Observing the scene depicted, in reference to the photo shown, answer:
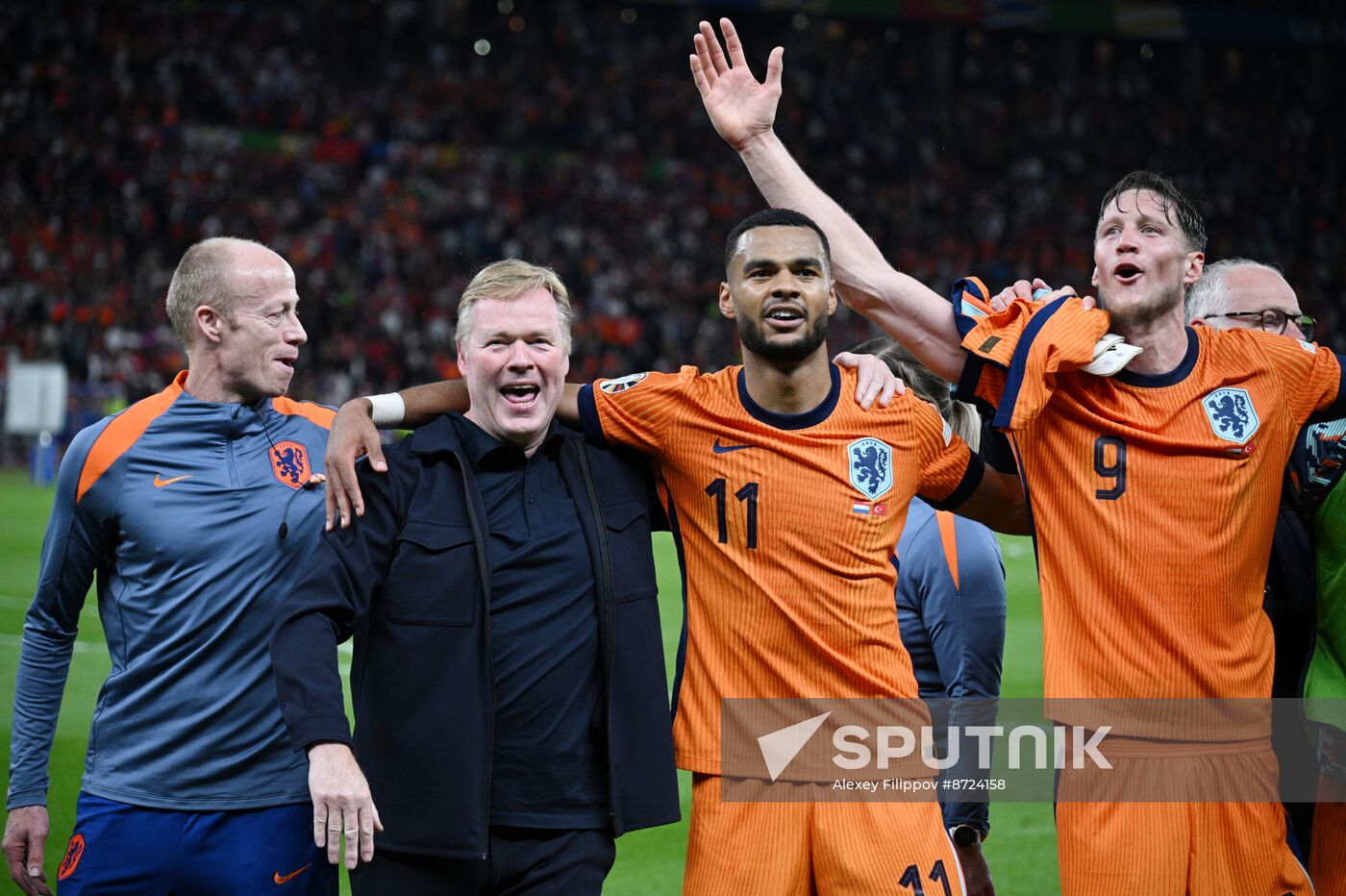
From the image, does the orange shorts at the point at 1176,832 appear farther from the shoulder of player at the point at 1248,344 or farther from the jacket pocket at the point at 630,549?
the jacket pocket at the point at 630,549

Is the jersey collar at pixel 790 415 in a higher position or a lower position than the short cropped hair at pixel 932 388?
lower

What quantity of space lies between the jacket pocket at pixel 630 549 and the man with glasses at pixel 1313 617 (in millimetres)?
1749

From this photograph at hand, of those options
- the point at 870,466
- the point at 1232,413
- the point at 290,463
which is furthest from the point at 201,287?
the point at 1232,413

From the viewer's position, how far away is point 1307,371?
353cm

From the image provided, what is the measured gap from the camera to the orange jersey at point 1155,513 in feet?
10.9

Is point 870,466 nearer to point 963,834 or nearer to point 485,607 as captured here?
point 485,607

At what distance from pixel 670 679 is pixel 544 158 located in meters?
21.9

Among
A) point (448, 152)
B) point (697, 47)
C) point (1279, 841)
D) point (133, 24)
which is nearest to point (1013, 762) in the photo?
point (1279, 841)

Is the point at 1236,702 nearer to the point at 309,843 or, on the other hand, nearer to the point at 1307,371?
the point at 1307,371

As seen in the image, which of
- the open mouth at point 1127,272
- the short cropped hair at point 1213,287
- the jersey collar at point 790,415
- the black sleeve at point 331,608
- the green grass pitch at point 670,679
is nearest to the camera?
the black sleeve at point 331,608

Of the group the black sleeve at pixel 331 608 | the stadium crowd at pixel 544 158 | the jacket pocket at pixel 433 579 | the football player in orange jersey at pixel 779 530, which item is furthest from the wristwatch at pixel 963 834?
the stadium crowd at pixel 544 158

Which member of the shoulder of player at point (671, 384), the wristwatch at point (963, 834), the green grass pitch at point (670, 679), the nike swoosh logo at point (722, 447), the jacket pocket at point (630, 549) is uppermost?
the shoulder of player at point (671, 384)

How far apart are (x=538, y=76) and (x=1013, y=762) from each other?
88.9 feet

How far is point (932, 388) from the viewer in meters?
4.36
